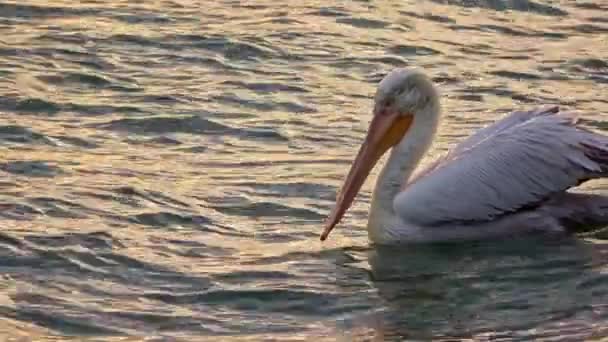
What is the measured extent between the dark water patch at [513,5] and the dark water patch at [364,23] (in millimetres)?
885

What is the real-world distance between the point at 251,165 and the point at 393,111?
3.55ft

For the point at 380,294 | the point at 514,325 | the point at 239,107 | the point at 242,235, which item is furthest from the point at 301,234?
the point at 239,107

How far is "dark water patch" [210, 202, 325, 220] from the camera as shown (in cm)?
793

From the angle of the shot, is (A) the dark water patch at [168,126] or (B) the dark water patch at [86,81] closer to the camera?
(A) the dark water patch at [168,126]

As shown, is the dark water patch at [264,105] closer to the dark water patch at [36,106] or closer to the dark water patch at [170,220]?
the dark water patch at [36,106]

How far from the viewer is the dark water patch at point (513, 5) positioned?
12.5 meters

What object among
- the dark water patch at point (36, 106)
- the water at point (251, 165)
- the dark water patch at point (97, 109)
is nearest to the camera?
the water at point (251, 165)

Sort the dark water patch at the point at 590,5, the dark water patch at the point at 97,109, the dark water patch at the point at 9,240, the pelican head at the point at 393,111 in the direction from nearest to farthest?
the dark water patch at the point at 9,240 → the pelican head at the point at 393,111 → the dark water patch at the point at 97,109 → the dark water patch at the point at 590,5

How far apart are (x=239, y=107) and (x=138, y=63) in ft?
3.60

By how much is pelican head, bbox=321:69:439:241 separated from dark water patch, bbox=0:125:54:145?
6.15 ft

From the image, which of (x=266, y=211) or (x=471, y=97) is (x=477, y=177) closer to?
(x=266, y=211)

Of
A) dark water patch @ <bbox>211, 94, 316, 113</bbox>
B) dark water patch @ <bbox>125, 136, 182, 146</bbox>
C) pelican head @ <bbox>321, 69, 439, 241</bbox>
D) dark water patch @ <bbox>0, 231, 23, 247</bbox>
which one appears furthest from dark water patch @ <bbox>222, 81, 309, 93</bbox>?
dark water patch @ <bbox>0, 231, 23, 247</bbox>

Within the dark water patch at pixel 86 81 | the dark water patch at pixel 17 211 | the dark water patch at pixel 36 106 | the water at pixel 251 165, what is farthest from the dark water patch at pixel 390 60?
the dark water patch at pixel 17 211

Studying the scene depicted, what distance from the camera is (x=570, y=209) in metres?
7.79
